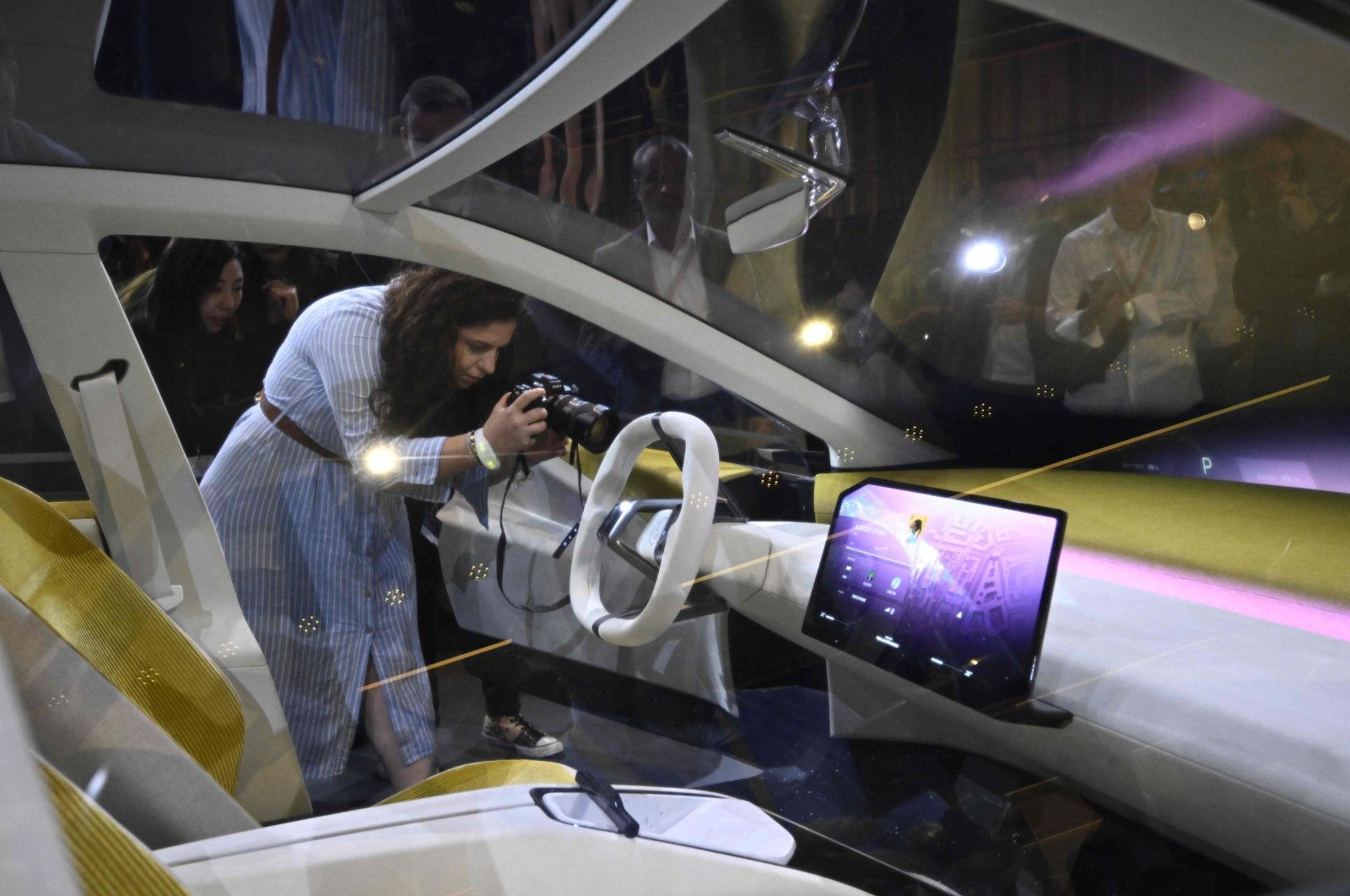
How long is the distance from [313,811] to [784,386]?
0.70 metres

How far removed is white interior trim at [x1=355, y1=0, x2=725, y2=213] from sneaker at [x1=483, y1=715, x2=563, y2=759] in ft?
1.91

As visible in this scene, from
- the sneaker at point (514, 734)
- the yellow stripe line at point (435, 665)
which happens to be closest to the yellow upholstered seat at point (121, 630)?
the yellow stripe line at point (435, 665)

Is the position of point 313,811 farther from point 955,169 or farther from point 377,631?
point 955,169

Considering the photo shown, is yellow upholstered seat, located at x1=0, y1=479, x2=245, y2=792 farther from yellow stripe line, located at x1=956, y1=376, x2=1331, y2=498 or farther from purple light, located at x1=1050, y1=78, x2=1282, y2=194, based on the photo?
purple light, located at x1=1050, y1=78, x2=1282, y2=194

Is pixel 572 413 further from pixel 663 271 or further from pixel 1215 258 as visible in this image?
pixel 1215 258

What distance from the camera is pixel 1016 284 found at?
876 millimetres

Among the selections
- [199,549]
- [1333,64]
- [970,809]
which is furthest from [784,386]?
[199,549]

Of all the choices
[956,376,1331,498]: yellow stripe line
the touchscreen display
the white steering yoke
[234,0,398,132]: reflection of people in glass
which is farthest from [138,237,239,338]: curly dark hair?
[956,376,1331,498]: yellow stripe line

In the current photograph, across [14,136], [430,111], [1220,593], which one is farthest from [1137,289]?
[14,136]

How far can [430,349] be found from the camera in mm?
985

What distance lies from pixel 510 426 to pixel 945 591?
0.47 m

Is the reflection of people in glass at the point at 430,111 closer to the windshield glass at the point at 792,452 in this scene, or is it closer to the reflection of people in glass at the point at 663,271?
the windshield glass at the point at 792,452

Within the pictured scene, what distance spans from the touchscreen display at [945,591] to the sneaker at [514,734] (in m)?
0.31

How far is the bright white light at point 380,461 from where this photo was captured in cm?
101
